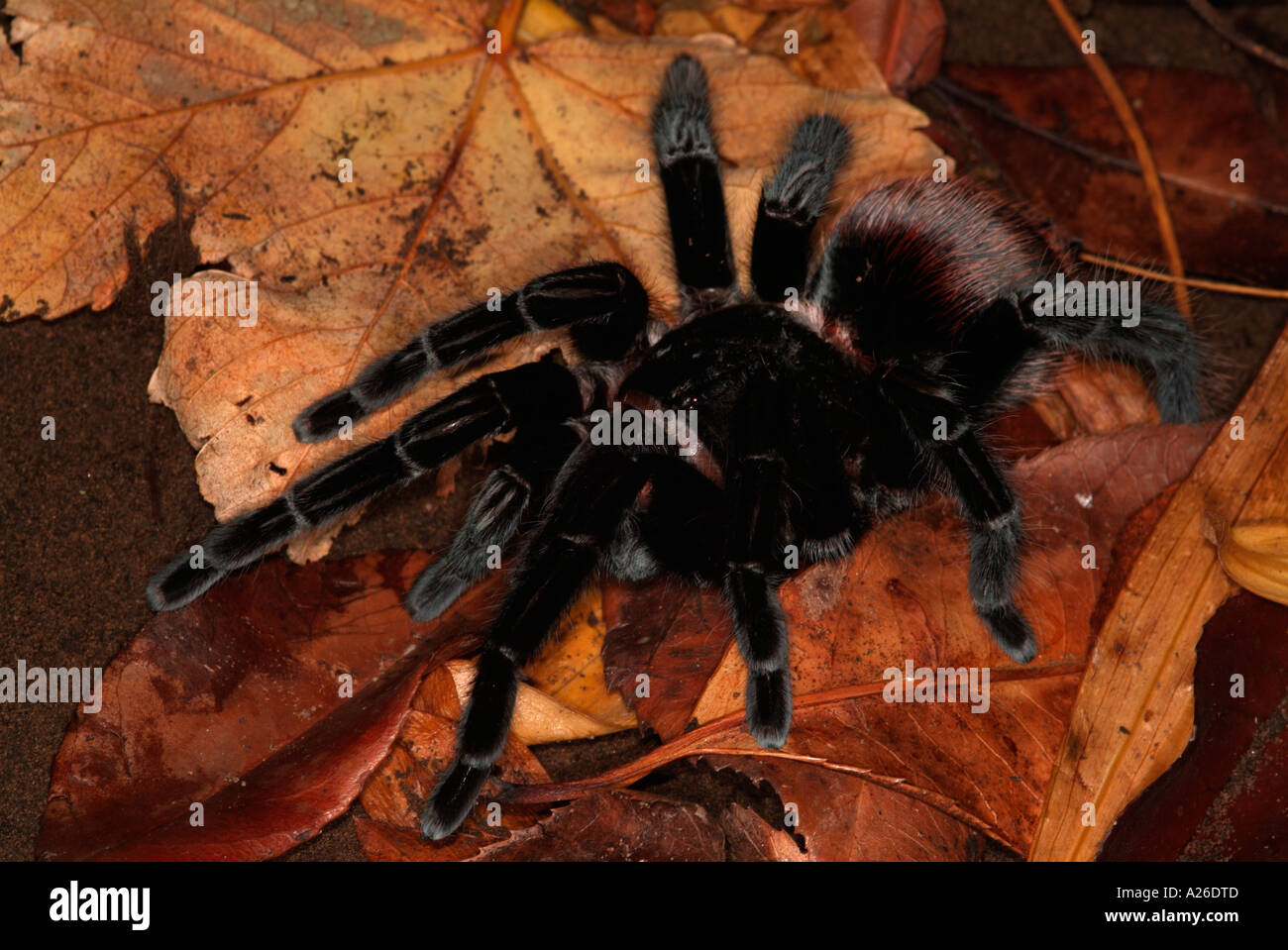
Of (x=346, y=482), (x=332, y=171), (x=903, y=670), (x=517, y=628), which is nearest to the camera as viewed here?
(x=517, y=628)

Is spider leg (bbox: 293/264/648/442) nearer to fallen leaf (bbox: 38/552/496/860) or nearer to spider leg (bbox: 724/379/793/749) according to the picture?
fallen leaf (bbox: 38/552/496/860)

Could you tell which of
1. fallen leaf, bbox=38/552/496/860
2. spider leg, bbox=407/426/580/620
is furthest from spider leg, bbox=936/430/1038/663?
fallen leaf, bbox=38/552/496/860

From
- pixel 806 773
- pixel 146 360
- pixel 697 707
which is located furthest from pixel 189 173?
pixel 806 773

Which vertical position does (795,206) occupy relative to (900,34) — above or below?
below

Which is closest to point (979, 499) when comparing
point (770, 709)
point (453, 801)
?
point (770, 709)

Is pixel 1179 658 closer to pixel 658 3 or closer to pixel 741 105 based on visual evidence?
pixel 741 105

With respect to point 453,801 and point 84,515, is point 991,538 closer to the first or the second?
point 453,801

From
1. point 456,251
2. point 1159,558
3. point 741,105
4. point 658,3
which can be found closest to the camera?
point 1159,558

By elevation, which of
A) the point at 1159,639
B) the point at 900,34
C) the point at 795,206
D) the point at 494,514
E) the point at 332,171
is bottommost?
the point at 1159,639
